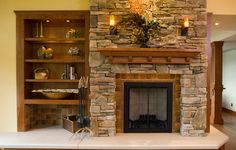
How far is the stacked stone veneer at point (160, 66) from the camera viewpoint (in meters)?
3.83

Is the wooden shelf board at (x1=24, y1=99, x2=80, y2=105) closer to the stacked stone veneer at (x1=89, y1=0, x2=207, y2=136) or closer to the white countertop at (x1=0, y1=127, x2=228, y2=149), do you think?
the stacked stone veneer at (x1=89, y1=0, x2=207, y2=136)

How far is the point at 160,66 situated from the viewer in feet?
12.7

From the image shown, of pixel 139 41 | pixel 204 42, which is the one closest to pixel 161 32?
pixel 139 41

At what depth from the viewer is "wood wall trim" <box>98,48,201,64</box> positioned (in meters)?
3.67

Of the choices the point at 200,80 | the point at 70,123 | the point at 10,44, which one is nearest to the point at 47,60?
the point at 10,44

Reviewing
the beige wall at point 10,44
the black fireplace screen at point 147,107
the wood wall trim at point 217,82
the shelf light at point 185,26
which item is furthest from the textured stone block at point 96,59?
the wood wall trim at point 217,82

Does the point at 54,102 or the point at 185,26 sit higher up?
the point at 185,26

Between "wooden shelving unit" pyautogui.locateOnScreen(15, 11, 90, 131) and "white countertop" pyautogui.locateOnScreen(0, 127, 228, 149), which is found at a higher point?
"wooden shelving unit" pyautogui.locateOnScreen(15, 11, 90, 131)

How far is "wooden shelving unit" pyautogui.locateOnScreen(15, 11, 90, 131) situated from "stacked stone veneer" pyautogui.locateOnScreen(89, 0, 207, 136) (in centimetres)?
26

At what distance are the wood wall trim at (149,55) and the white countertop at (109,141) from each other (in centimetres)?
115

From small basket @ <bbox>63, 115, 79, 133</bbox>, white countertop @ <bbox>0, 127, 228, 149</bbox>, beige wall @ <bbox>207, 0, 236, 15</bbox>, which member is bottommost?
white countertop @ <bbox>0, 127, 228, 149</bbox>

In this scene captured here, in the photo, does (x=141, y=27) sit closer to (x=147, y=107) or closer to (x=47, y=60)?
(x=147, y=107)

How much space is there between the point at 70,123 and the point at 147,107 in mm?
1294

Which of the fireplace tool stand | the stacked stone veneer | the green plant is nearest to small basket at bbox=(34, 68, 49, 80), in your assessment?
the fireplace tool stand
